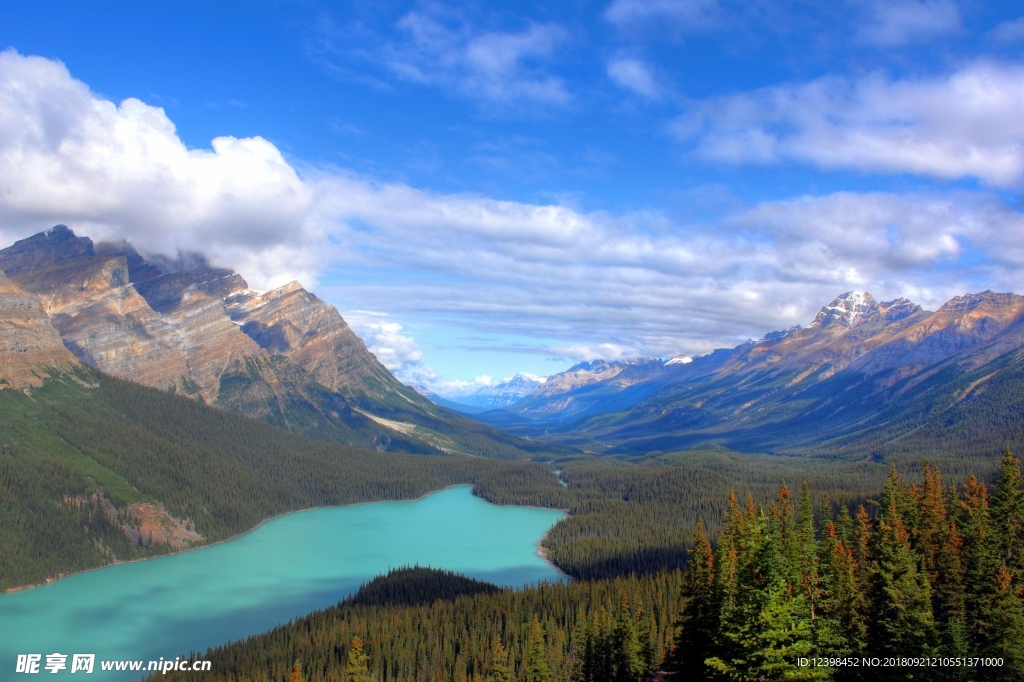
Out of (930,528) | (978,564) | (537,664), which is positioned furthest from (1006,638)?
(537,664)

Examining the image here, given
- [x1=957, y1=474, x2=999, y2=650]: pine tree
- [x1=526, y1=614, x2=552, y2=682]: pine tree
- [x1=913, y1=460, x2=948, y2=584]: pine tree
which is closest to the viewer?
[x1=957, y1=474, x2=999, y2=650]: pine tree

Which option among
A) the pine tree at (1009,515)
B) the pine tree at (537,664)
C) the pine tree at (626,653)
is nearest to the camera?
the pine tree at (1009,515)

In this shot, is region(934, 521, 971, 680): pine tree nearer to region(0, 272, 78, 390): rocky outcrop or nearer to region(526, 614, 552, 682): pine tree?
region(526, 614, 552, 682): pine tree

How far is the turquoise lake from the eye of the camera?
296ft

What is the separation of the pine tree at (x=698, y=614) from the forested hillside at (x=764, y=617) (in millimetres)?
162

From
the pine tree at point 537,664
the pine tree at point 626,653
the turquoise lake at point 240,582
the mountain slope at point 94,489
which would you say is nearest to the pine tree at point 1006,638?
the pine tree at point 626,653

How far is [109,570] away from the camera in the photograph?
12700 cm

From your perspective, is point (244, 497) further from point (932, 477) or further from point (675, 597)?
point (932, 477)

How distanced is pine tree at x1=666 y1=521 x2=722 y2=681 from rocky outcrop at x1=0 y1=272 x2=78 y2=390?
181 meters

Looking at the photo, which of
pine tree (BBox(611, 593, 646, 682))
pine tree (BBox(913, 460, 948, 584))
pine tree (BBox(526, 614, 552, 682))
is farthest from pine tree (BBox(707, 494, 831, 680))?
pine tree (BBox(526, 614, 552, 682))

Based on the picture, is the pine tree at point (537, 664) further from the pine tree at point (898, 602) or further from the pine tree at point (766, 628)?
the pine tree at point (766, 628)

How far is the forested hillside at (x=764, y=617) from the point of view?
97.6 feet

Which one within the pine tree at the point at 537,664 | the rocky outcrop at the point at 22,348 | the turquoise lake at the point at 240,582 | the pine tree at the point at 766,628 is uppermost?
the rocky outcrop at the point at 22,348

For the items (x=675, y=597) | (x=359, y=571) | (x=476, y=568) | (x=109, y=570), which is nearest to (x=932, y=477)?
(x=675, y=597)
